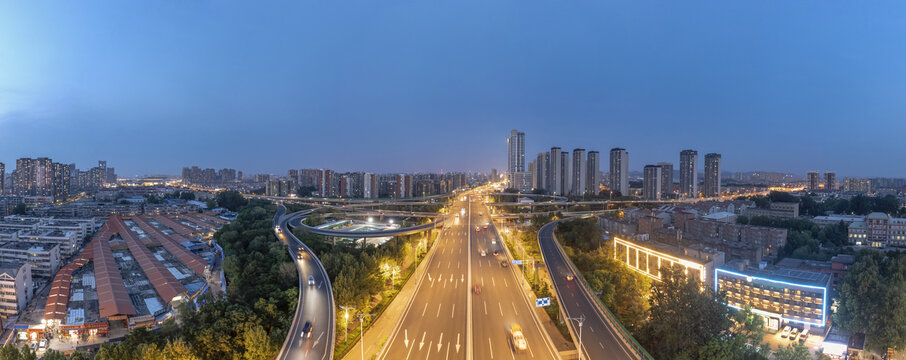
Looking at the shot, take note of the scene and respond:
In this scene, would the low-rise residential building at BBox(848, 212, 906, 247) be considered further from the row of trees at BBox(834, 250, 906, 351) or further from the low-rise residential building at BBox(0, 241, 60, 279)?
the low-rise residential building at BBox(0, 241, 60, 279)

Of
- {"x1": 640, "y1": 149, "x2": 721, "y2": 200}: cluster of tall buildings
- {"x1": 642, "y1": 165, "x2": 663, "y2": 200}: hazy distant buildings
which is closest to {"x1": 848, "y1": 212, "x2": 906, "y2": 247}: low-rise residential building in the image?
{"x1": 642, "y1": 165, "x2": 663, "y2": 200}: hazy distant buildings

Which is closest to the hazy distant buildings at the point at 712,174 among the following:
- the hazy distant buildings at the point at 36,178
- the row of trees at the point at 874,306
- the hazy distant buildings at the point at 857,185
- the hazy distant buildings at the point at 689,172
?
the hazy distant buildings at the point at 689,172

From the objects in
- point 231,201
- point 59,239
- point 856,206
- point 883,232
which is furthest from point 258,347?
point 856,206

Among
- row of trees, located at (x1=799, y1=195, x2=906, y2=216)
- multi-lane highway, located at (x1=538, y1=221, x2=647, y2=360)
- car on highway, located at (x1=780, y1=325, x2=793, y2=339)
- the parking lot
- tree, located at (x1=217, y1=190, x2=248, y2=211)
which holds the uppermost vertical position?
row of trees, located at (x1=799, y1=195, x2=906, y2=216)

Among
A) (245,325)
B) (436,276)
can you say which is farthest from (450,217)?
(245,325)

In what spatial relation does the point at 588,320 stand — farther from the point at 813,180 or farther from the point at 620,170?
the point at 813,180

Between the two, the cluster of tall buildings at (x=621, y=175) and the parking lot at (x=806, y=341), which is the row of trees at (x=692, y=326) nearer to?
the parking lot at (x=806, y=341)
